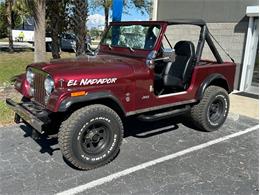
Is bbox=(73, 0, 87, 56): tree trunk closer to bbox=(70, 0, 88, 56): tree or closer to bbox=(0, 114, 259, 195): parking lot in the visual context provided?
bbox=(70, 0, 88, 56): tree

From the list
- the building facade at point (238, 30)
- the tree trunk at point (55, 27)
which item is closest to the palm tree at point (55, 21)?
the tree trunk at point (55, 27)

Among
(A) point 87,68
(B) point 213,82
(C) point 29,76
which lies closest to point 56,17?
(B) point 213,82

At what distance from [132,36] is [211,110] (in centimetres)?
199

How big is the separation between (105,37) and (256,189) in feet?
11.5

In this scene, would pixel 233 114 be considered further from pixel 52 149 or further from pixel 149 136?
pixel 52 149

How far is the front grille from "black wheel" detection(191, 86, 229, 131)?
8.73 ft

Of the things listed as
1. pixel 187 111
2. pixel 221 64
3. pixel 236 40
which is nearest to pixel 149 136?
pixel 187 111

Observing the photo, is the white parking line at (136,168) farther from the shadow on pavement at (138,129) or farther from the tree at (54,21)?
the tree at (54,21)

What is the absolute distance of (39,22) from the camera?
952 cm

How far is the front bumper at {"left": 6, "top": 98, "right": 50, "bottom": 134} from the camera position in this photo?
4.14 meters

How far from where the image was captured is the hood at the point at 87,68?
4.21 m

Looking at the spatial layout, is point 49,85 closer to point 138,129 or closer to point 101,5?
point 138,129

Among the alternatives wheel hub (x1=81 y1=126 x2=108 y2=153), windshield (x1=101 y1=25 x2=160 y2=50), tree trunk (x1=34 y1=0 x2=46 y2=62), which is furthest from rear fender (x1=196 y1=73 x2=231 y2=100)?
tree trunk (x1=34 y1=0 x2=46 y2=62)

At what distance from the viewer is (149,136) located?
5.67 metres
